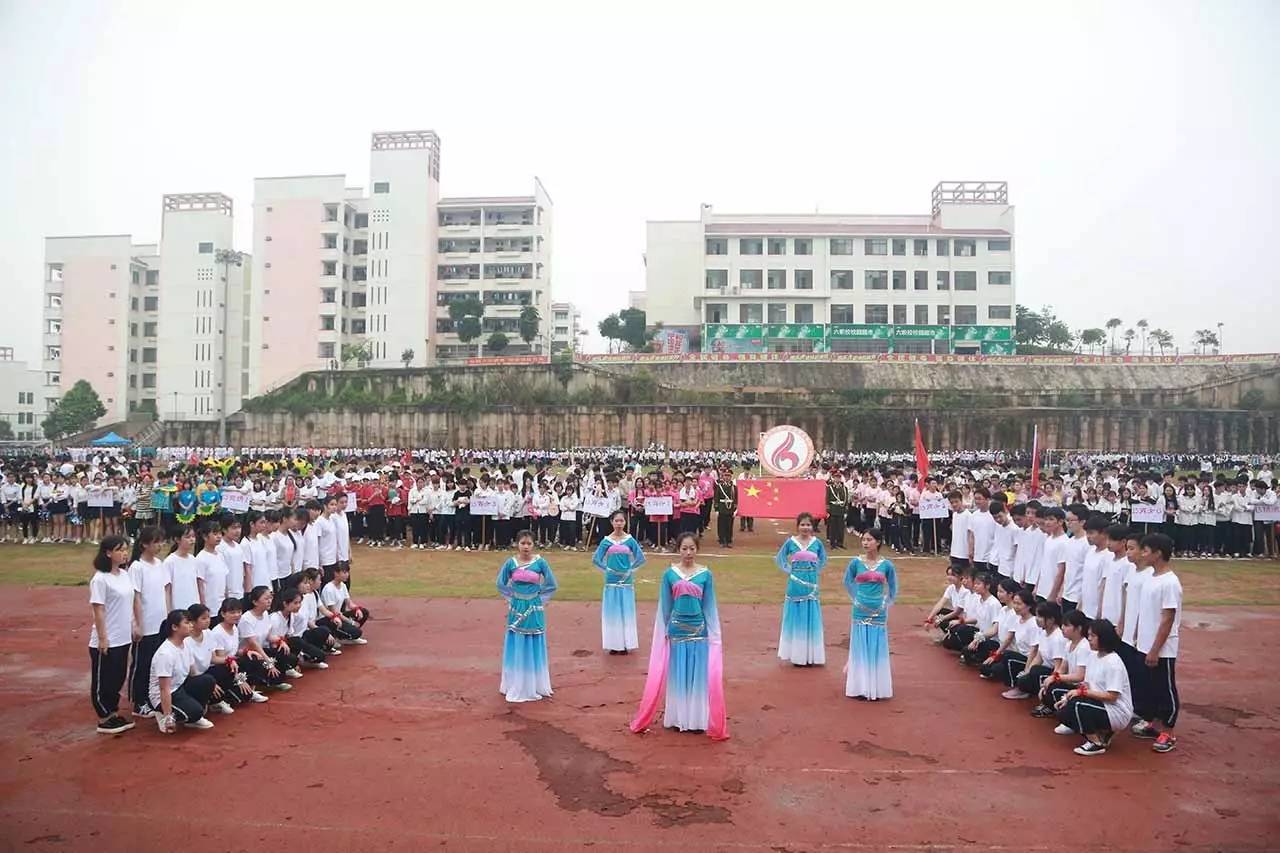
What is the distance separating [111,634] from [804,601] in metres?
Answer: 6.95

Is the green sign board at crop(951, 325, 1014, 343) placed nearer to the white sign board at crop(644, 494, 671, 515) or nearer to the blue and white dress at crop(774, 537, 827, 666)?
the white sign board at crop(644, 494, 671, 515)

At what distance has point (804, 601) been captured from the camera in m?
9.57

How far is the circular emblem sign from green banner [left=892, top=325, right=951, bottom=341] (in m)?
39.0

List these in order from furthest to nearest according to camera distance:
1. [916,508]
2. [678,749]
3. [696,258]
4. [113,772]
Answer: [696,258] → [916,508] → [678,749] → [113,772]

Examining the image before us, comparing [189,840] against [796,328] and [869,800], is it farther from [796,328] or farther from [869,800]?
[796,328]

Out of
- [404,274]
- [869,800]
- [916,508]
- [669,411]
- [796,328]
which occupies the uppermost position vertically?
[404,274]

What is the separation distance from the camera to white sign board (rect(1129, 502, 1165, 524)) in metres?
16.9

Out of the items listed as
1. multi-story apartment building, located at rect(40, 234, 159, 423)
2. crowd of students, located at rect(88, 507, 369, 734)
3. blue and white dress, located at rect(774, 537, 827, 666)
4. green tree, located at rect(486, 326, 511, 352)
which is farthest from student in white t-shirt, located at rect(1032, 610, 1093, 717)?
multi-story apartment building, located at rect(40, 234, 159, 423)

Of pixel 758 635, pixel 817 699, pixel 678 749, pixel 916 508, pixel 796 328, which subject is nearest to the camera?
pixel 678 749

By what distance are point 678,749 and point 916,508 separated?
42.6 feet

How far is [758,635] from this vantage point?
1105cm

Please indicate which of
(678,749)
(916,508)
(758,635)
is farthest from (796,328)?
(678,749)

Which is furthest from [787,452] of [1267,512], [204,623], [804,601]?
[204,623]

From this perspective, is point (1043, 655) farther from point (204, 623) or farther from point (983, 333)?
point (983, 333)
